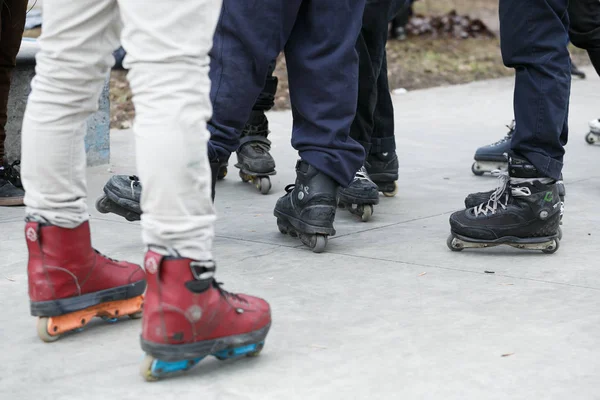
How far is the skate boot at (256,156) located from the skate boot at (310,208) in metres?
0.90

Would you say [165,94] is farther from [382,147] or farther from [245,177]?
[245,177]

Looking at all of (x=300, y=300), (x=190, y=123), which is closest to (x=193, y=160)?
(x=190, y=123)

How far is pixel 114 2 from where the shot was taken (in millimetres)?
2211

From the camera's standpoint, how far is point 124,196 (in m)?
3.24

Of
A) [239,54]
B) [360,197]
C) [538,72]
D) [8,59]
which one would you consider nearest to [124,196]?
[239,54]

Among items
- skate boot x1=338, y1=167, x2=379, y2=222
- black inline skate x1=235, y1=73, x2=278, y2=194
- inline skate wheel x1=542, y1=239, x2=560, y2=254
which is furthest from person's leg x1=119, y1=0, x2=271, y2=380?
black inline skate x1=235, y1=73, x2=278, y2=194

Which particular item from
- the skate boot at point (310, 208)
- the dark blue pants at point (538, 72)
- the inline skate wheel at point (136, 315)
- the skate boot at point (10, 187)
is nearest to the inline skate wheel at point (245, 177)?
the skate boot at point (10, 187)

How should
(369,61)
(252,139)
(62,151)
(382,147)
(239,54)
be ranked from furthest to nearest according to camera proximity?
(252,139), (382,147), (369,61), (239,54), (62,151)

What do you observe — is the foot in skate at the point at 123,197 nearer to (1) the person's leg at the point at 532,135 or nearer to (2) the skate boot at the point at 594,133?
(1) the person's leg at the point at 532,135

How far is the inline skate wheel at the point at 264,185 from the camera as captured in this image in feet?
14.2

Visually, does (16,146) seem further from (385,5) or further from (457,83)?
(457,83)

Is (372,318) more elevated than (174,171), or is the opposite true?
(174,171)

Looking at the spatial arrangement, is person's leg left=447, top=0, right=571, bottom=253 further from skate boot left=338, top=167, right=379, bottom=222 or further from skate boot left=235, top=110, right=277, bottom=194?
skate boot left=235, top=110, right=277, bottom=194

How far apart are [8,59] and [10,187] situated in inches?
20.8
